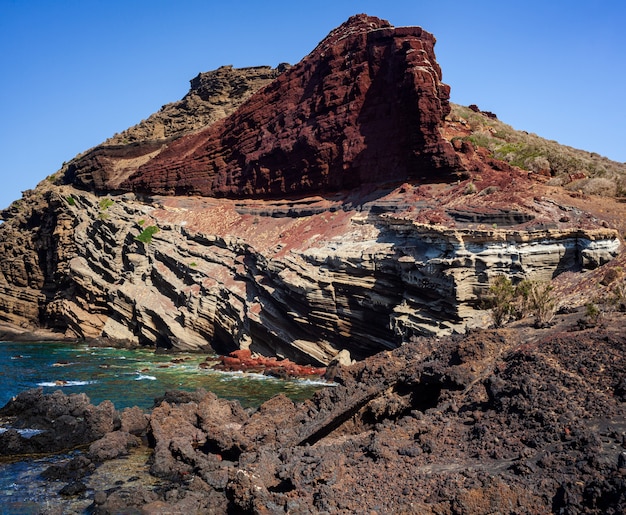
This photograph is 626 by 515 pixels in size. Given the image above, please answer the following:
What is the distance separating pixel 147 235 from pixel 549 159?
2542 centimetres

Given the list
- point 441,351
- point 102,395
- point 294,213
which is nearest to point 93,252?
point 294,213

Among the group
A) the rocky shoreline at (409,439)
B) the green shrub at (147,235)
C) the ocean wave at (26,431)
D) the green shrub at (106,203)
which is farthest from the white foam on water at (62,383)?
the green shrub at (106,203)

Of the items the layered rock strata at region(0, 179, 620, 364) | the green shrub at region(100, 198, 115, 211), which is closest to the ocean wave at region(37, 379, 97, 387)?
the layered rock strata at region(0, 179, 620, 364)

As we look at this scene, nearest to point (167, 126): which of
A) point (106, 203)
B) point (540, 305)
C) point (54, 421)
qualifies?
point (106, 203)

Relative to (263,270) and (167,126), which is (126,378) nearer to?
(263,270)

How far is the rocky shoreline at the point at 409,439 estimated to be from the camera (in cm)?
813

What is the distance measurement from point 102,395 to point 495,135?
2870 cm

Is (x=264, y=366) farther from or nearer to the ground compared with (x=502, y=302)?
nearer to the ground

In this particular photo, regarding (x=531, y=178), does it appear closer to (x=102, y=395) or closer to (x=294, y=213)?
(x=294, y=213)

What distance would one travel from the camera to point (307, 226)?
3212 centimetres

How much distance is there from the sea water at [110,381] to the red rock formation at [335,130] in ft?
42.9

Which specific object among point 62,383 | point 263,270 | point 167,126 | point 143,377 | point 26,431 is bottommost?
point 143,377

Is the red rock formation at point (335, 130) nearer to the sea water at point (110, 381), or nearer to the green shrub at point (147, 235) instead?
the green shrub at point (147, 235)

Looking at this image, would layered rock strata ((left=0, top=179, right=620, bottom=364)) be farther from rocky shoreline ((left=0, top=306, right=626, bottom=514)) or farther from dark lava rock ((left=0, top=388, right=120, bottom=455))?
dark lava rock ((left=0, top=388, right=120, bottom=455))
